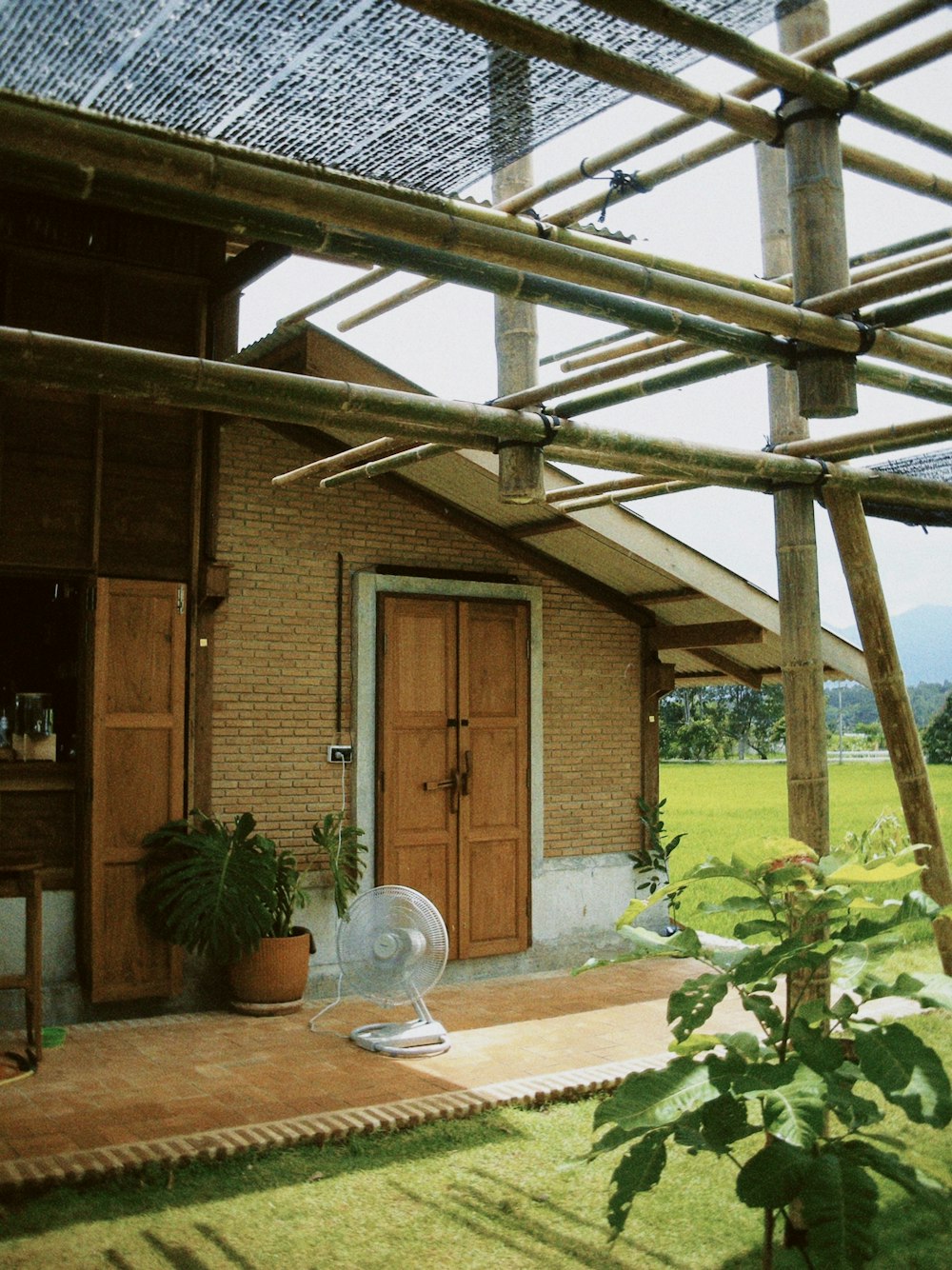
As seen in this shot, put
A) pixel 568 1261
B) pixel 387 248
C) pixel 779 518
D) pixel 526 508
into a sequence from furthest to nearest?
1. pixel 526 508
2. pixel 779 518
3. pixel 568 1261
4. pixel 387 248

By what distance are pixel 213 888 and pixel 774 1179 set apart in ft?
16.1

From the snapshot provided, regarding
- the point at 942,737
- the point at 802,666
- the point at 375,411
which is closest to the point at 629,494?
the point at 802,666

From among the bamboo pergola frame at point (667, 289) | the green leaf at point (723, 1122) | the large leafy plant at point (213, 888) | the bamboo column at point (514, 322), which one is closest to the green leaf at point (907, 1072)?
the green leaf at point (723, 1122)

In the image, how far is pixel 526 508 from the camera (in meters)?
8.71

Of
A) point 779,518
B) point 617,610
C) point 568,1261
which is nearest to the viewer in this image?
point 568,1261

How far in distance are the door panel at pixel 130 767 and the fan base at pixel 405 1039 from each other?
4.66 feet

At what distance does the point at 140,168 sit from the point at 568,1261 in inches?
146

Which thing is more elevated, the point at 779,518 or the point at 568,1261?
the point at 779,518

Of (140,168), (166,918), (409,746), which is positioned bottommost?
(166,918)

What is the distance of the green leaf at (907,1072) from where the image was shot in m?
3.27

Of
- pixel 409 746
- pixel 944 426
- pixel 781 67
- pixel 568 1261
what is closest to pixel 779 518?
pixel 944 426

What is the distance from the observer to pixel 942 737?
58969 mm

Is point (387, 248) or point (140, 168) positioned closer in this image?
point (140, 168)

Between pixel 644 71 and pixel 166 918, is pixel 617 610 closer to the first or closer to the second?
pixel 166 918
